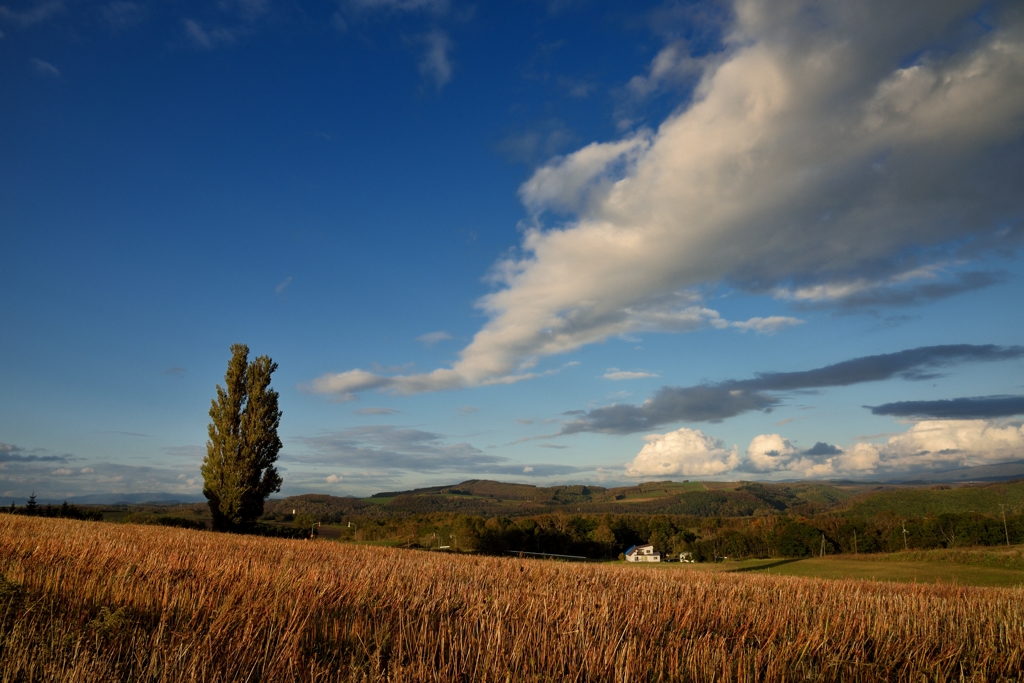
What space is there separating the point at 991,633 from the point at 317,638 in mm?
7978

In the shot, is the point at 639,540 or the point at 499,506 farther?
the point at 499,506

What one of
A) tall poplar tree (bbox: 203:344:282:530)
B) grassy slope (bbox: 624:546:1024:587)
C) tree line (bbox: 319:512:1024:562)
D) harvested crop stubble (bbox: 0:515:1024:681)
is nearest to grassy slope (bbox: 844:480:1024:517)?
tree line (bbox: 319:512:1024:562)

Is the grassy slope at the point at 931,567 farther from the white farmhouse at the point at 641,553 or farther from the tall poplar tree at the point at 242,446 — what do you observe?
the white farmhouse at the point at 641,553

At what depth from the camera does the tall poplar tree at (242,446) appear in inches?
1575

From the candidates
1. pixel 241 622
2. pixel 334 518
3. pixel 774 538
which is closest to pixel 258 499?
pixel 241 622

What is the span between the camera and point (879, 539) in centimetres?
8994

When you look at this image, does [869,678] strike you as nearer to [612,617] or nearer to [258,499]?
[612,617]

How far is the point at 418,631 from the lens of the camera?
5.21m

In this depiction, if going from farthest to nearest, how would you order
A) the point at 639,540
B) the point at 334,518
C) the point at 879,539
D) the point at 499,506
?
the point at 499,506 < the point at 639,540 < the point at 334,518 < the point at 879,539

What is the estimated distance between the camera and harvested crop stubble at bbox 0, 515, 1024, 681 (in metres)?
3.93

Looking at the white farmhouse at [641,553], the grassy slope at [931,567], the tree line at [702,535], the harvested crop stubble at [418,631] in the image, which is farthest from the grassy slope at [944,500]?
the harvested crop stubble at [418,631]

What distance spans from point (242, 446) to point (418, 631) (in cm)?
4118

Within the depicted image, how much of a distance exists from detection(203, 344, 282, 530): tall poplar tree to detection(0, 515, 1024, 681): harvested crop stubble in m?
33.6

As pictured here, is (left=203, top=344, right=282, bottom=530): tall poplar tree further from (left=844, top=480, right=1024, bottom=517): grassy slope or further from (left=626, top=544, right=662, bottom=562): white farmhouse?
(left=844, top=480, right=1024, bottom=517): grassy slope
